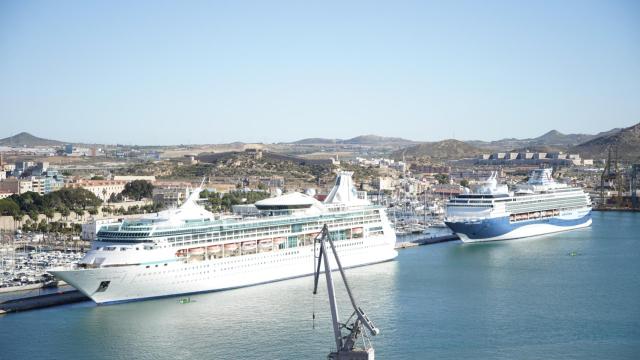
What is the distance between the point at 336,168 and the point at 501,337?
57.0 metres

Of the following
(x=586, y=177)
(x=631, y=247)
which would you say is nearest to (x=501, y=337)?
(x=631, y=247)

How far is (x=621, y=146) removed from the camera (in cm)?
11006

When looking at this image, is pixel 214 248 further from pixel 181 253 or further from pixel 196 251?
pixel 181 253

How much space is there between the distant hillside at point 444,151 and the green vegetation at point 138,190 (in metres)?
71.3

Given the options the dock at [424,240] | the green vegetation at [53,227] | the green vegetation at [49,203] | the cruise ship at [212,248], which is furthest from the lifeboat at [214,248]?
the green vegetation at [49,203]

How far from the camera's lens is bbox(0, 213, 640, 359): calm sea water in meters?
18.5

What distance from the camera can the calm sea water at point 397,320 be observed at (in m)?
18.5

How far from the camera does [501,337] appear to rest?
19.5 meters

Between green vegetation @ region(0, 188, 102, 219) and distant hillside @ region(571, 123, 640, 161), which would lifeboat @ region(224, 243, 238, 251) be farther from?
distant hillside @ region(571, 123, 640, 161)

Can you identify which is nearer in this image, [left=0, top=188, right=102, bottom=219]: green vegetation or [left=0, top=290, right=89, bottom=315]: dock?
[left=0, top=290, right=89, bottom=315]: dock

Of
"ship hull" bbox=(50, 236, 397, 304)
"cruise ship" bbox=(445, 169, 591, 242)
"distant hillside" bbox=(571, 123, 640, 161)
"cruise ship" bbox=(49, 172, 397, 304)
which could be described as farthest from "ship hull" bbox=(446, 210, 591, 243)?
"distant hillside" bbox=(571, 123, 640, 161)

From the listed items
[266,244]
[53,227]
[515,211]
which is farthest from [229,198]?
[266,244]

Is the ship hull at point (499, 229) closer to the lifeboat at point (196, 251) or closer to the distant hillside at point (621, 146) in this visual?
the lifeboat at point (196, 251)

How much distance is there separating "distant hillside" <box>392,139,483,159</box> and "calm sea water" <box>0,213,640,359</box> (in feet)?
316
